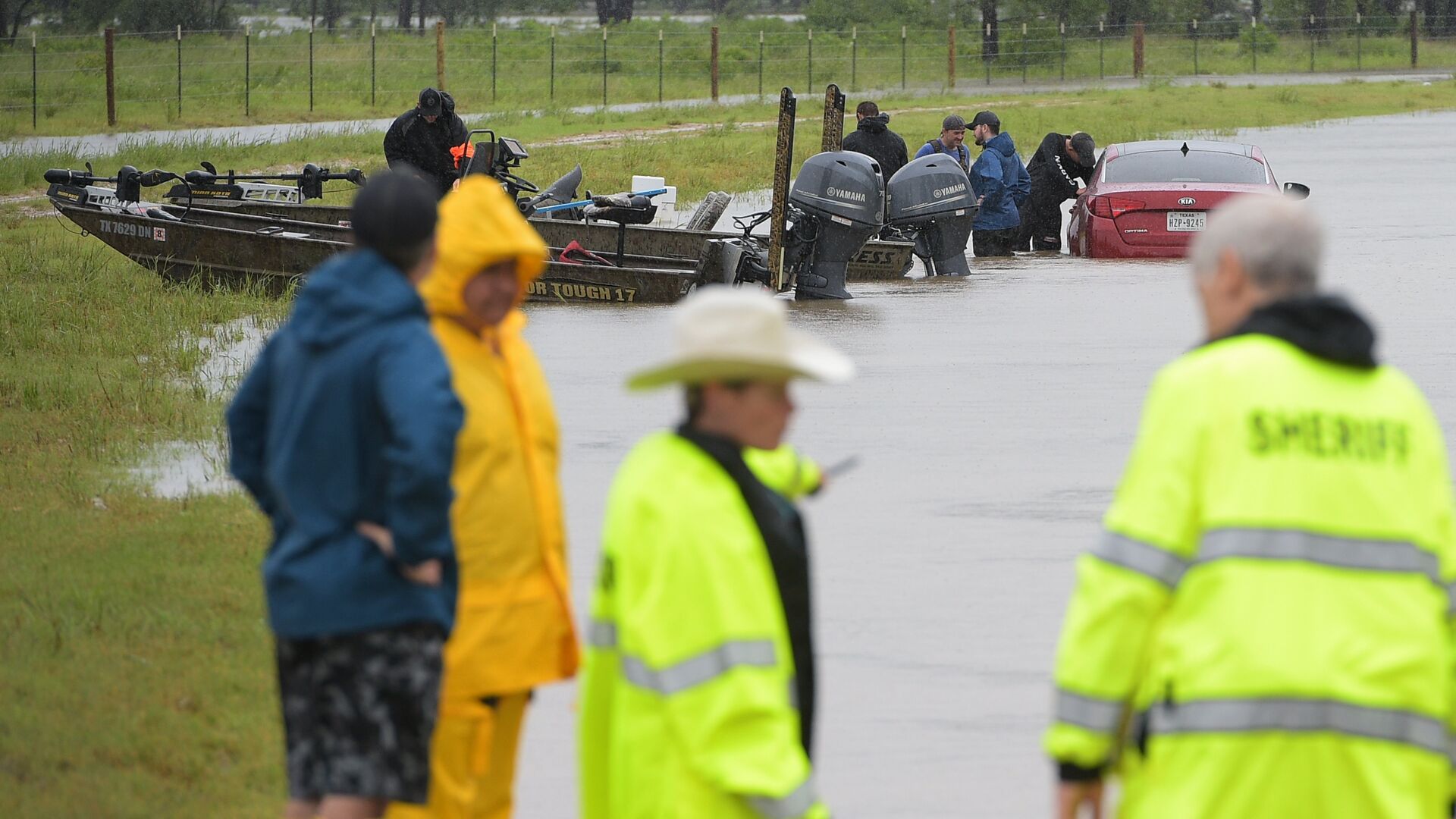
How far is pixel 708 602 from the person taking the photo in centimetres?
309

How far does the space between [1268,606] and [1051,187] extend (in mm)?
18189

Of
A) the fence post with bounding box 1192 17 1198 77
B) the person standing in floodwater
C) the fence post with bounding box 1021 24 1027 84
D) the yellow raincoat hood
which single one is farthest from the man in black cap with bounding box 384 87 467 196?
the fence post with bounding box 1192 17 1198 77

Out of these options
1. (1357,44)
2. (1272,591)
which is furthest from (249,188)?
(1357,44)

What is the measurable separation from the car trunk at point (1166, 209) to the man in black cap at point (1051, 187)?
1975mm

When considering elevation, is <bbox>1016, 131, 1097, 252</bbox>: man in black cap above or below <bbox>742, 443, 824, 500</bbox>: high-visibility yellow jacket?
above

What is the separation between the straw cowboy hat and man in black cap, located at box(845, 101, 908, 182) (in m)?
16.1

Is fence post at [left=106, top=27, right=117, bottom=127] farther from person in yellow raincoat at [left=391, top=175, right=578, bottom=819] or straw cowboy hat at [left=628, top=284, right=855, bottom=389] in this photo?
straw cowboy hat at [left=628, top=284, right=855, bottom=389]

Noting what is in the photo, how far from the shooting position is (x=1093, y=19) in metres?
72.8

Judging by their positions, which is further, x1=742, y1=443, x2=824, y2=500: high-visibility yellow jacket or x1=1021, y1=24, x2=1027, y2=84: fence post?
x1=1021, y1=24, x2=1027, y2=84: fence post

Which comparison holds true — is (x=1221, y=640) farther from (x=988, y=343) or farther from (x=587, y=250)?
(x=587, y=250)

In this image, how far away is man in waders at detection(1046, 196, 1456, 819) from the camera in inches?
125

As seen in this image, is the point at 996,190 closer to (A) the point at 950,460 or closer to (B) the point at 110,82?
(A) the point at 950,460

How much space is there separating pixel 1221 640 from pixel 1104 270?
15.5 meters

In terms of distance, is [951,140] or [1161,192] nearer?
[1161,192]
